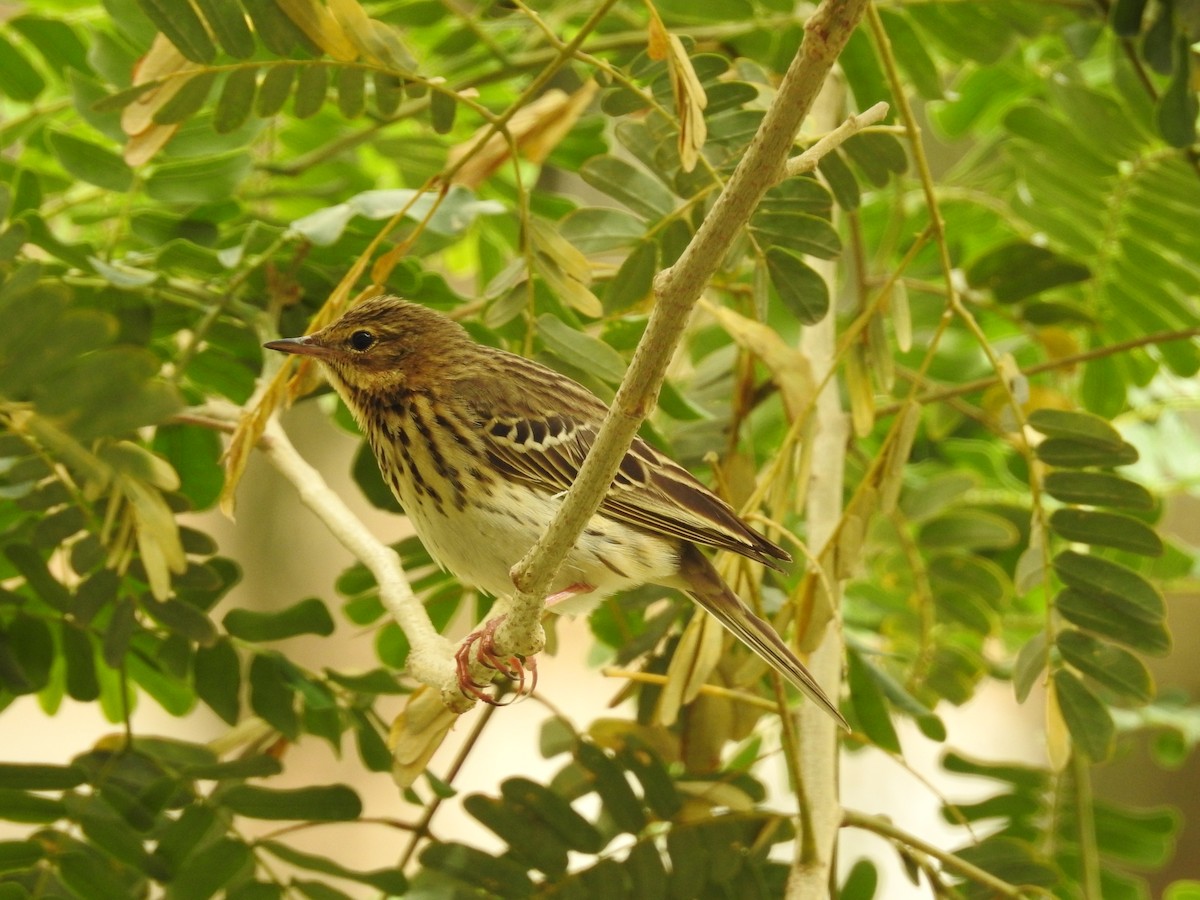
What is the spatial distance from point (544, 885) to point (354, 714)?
429 millimetres

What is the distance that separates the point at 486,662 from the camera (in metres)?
1.91

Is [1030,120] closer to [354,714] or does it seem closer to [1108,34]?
[1108,34]

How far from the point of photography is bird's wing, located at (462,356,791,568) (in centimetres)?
218

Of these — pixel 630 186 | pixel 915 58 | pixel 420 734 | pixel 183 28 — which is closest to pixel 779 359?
pixel 630 186

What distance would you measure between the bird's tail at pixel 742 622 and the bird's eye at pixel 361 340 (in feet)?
2.25

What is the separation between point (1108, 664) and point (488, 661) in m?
0.99

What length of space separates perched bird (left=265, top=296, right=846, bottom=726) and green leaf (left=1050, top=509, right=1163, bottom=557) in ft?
1.77

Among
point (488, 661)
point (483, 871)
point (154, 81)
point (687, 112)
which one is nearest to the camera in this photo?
point (687, 112)

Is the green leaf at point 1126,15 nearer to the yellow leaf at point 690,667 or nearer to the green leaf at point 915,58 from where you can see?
the green leaf at point 915,58

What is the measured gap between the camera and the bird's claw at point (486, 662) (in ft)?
6.13

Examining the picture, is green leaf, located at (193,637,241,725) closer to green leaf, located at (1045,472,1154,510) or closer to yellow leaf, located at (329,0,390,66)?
yellow leaf, located at (329,0,390,66)

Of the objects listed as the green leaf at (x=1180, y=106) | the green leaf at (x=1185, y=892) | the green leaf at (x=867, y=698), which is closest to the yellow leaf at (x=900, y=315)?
the green leaf at (x=1180, y=106)

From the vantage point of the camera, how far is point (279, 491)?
17.3 feet

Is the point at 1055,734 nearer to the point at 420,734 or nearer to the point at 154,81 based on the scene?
the point at 420,734
